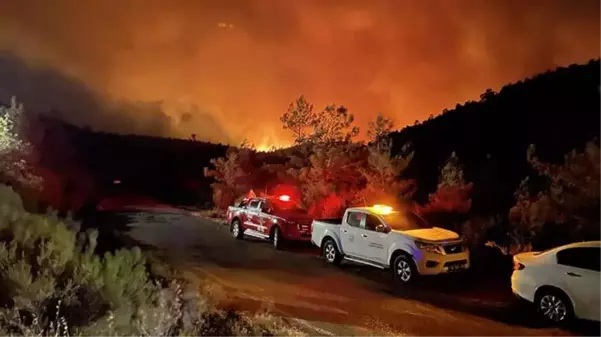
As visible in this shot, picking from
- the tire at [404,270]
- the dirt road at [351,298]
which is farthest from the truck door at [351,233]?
the tire at [404,270]

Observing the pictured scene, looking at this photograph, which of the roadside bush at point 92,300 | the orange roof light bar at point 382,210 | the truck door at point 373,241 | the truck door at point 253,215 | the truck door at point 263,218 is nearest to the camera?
the roadside bush at point 92,300

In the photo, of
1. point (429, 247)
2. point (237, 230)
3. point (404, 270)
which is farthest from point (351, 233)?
point (237, 230)

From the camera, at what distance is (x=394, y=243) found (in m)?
15.4

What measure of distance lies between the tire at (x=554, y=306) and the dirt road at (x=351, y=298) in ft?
1.00

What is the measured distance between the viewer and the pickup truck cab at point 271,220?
2169cm

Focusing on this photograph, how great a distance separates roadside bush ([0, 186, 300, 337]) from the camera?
7.91 meters

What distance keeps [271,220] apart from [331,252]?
16.2 ft

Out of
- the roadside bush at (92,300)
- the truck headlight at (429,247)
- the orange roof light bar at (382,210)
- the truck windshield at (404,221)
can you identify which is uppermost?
the orange roof light bar at (382,210)

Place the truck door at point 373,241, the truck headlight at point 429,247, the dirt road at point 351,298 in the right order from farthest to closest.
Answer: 1. the truck door at point 373,241
2. the truck headlight at point 429,247
3. the dirt road at point 351,298

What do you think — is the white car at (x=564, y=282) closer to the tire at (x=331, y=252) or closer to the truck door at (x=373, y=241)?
the truck door at (x=373, y=241)

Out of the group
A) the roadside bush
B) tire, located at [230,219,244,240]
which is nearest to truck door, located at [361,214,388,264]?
the roadside bush

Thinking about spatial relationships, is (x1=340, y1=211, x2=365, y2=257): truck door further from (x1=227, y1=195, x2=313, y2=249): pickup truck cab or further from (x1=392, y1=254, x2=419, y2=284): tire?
(x1=227, y1=195, x2=313, y2=249): pickup truck cab

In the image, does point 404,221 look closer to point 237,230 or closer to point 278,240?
point 278,240

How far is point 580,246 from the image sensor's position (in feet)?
35.7
